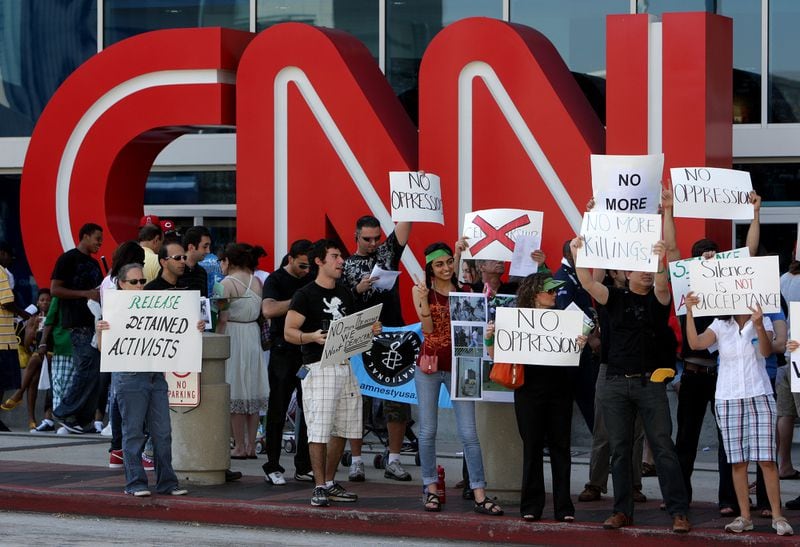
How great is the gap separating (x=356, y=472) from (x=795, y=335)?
3817 mm

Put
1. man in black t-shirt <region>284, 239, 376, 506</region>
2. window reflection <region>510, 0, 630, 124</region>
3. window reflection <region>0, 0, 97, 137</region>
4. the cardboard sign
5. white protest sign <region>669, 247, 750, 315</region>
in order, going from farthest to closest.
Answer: window reflection <region>0, 0, 97, 137</region> → window reflection <region>510, 0, 630, 124</region> → the cardboard sign → man in black t-shirt <region>284, 239, 376, 506</region> → white protest sign <region>669, 247, 750, 315</region>

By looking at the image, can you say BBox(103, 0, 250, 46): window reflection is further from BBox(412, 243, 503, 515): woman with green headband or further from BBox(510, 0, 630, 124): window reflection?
BBox(412, 243, 503, 515): woman with green headband

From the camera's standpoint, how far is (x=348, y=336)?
10.1 meters

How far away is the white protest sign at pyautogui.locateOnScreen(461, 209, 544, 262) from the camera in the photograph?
1092 cm

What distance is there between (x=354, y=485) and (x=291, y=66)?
5.32 meters

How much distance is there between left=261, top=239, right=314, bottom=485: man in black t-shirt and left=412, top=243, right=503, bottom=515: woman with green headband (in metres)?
1.47

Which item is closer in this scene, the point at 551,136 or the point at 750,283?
the point at 750,283

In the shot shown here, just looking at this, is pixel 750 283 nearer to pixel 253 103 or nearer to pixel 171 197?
pixel 253 103

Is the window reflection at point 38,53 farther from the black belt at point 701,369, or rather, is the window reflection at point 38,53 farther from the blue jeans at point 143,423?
the black belt at point 701,369

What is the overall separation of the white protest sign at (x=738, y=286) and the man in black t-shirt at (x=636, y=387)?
0.84 feet

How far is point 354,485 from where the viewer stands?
11.1 metres

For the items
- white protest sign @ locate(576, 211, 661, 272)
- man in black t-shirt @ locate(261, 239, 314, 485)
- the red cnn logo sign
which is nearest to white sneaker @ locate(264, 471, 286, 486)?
man in black t-shirt @ locate(261, 239, 314, 485)

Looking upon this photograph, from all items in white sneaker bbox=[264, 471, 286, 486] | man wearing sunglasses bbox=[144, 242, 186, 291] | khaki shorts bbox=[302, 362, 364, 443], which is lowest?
white sneaker bbox=[264, 471, 286, 486]

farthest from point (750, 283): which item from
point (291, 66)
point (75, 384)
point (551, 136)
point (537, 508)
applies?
point (75, 384)
